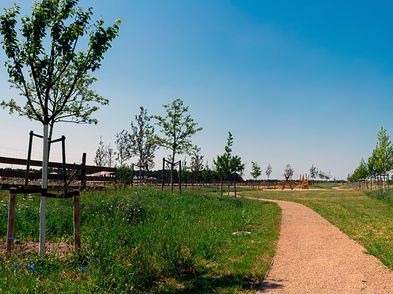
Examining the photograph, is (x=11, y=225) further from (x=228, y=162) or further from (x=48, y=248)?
(x=228, y=162)

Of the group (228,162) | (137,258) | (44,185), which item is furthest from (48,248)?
(228,162)

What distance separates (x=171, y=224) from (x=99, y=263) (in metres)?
4.52

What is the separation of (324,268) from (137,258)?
3.71 metres

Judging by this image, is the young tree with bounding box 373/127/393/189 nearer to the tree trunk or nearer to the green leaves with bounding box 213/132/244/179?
the green leaves with bounding box 213/132/244/179

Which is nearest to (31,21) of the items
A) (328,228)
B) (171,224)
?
(171,224)

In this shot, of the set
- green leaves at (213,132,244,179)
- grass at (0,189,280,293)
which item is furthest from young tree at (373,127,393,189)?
grass at (0,189,280,293)

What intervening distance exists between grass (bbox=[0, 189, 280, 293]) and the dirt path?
1.18 ft

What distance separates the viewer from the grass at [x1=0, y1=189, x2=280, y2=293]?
197 inches

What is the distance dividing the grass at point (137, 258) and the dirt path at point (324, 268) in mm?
360

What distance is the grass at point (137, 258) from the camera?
5.01 m

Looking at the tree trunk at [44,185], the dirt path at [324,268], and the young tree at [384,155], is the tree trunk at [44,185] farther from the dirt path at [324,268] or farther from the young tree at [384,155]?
the young tree at [384,155]

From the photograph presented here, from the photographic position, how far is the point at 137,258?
5672mm

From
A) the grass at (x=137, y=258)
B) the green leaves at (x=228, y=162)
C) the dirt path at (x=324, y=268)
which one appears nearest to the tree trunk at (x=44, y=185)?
the grass at (x=137, y=258)

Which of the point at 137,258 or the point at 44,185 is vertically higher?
the point at 44,185
